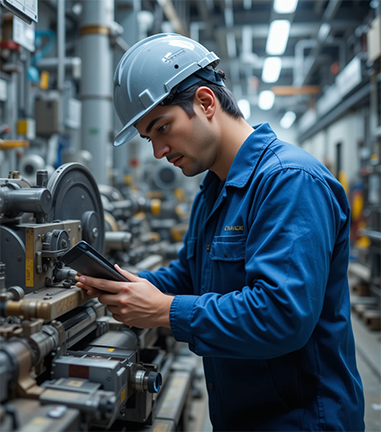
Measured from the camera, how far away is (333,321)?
0.96 m

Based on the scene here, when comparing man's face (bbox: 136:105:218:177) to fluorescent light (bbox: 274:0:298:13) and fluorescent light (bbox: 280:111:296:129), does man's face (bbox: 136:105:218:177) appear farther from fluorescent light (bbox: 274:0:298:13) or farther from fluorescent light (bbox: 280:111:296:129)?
fluorescent light (bbox: 280:111:296:129)

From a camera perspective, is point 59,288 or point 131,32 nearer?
point 59,288

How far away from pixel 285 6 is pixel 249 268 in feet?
12.6

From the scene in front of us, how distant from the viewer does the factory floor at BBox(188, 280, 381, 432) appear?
7.04 ft

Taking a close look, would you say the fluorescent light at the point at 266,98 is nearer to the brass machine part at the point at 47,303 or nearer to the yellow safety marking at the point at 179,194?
the yellow safety marking at the point at 179,194

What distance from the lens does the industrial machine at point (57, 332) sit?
2.29ft

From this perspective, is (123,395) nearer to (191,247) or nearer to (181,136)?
(191,247)

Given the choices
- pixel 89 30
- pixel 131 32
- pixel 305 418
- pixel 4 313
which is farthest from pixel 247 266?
pixel 131 32

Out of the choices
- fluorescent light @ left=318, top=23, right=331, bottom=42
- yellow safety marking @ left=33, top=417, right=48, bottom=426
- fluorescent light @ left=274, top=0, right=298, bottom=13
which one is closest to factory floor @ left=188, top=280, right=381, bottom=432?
yellow safety marking @ left=33, top=417, right=48, bottom=426

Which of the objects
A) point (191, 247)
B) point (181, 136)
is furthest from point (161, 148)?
point (191, 247)

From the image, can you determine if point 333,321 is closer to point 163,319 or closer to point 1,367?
point 163,319

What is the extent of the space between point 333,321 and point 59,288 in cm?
63

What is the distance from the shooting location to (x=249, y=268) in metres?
0.85

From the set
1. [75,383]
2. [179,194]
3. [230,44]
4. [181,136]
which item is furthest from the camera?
[230,44]
